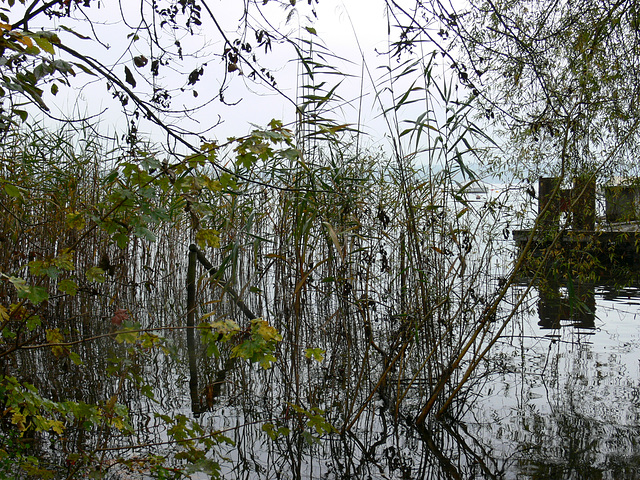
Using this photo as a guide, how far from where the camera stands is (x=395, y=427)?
2885 mm

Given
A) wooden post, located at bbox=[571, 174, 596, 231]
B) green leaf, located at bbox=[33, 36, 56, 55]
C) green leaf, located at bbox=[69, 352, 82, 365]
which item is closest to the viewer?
green leaf, located at bbox=[33, 36, 56, 55]

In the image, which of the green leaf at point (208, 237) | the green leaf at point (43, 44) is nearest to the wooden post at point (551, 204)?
the green leaf at point (208, 237)

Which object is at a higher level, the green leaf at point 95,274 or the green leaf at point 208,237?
the green leaf at point 208,237

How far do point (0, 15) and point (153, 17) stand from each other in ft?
3.93

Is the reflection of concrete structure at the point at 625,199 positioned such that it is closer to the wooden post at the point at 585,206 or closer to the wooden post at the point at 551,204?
the wooden post at the point at 585,206

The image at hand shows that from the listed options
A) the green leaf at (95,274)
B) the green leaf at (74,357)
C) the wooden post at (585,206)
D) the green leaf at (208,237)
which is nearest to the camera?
the green leaf at (208,237)

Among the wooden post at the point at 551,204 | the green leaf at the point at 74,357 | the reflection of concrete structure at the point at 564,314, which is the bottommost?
the reflection of concrete structure at the point at 564,314

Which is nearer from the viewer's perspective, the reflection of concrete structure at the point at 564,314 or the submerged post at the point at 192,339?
the submerged post at the point at 192,339

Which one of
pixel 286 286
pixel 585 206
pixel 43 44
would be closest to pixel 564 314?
pixel 585 206

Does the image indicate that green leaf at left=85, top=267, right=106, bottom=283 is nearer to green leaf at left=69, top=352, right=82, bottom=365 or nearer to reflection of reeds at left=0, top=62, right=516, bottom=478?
reflection of reeds at left=0, top=62, right=516, bottom=478

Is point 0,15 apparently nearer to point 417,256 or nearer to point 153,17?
point 153,17

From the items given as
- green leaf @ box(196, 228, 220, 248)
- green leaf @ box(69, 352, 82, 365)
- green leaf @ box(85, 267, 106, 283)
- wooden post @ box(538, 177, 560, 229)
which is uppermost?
wooden post @ box(538, 177, 560, 229)

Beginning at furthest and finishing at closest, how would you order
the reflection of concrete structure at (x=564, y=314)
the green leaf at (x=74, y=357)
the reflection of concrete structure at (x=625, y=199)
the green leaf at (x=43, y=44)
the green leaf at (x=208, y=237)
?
the reflection of concrete structure at (x=564, y=314) → the reflection of concrete structure at (x=625, y=199) → the green leaf at (x=74, y=357) → the green leaf at (x=208, y=237) → the green leaf at (x=43, y=44)

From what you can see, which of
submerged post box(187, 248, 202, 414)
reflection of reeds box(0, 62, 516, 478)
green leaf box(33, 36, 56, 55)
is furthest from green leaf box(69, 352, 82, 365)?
submerged post box(187, 248, 202, 414)
